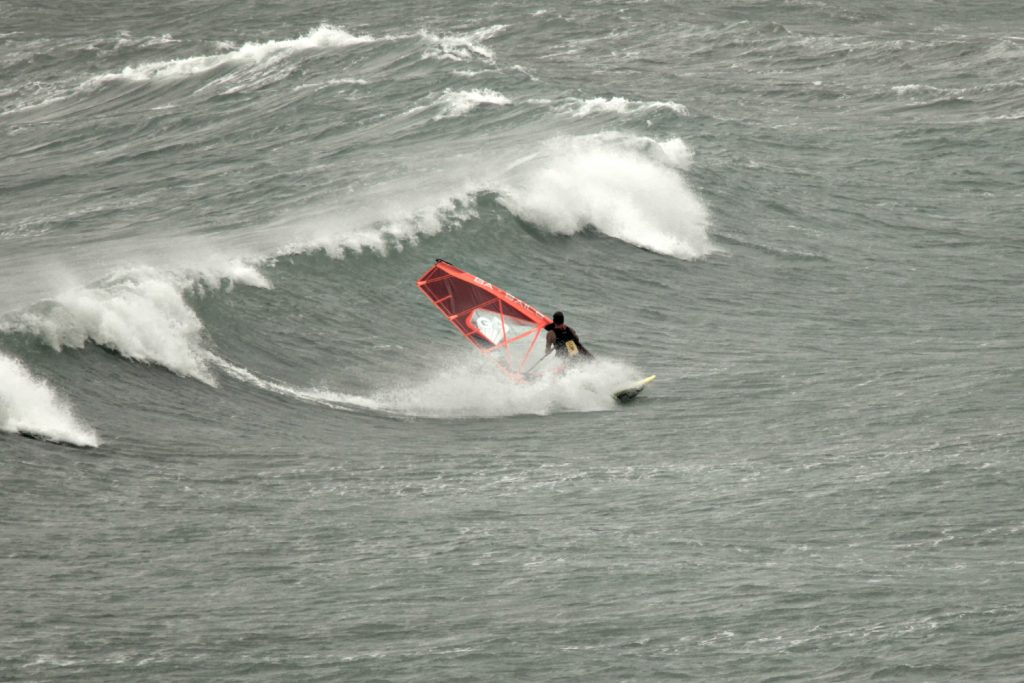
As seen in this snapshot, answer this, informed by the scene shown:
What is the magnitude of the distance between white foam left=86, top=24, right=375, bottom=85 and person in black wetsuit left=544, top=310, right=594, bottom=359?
27563mm

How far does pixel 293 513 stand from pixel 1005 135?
27056 mm

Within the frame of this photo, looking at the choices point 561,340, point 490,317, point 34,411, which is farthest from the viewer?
point 490,317

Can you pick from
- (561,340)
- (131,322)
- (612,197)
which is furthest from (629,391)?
(612,197)

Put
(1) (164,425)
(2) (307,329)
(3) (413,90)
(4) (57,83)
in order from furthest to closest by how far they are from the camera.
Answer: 1. (4) (57,83)
2. (3) (413,90)
3. (2) (307,329)
4. (1) (164,425)

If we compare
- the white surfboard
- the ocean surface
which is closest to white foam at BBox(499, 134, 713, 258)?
the ocean surface

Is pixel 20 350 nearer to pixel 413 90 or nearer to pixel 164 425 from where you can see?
pixel 164 425

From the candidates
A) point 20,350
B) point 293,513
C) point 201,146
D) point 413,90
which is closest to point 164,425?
point 20,350

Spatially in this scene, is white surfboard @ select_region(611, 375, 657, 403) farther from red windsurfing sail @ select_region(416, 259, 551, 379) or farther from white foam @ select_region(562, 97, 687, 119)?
white foam @ select_region(562, 97, 687, 119)

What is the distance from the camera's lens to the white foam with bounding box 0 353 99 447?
61.5 feet

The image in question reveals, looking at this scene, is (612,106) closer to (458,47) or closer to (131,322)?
(458,47)

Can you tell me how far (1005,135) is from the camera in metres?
38.7

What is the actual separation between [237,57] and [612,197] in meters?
19.8

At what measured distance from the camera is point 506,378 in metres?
23.1

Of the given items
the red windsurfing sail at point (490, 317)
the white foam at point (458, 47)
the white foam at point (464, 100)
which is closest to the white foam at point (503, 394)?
the red windsurfing sail at point (490, 317)
